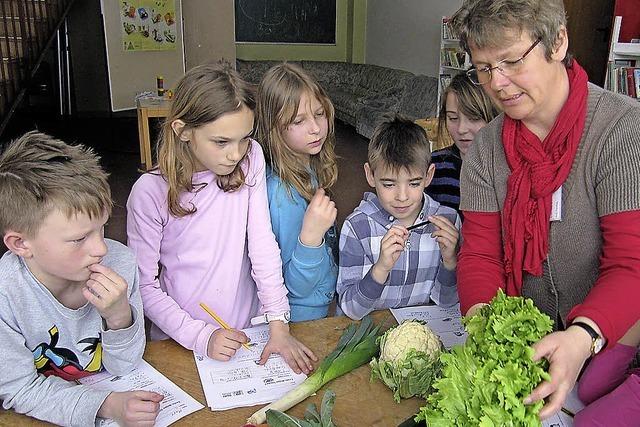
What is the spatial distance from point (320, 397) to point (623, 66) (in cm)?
472

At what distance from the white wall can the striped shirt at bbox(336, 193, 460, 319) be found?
18.5 ft

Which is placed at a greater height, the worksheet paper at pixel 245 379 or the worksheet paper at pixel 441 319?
the worksheet paper at pixel 441 319

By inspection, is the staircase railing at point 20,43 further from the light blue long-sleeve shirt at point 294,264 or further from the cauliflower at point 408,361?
the cauliflower at point 408,361

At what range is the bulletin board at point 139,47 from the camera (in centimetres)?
763

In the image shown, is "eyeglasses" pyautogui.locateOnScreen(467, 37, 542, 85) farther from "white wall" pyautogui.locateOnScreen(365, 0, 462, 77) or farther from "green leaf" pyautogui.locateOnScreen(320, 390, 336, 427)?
"white wall" pyautogui.locateOnScreen(365, 0, 462, 77)

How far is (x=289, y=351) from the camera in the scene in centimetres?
134

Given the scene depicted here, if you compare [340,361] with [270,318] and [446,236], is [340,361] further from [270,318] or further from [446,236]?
[446,236]

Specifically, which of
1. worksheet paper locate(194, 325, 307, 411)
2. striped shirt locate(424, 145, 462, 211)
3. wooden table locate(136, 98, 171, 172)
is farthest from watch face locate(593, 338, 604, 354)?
wooden table locate(136, 98, 171, 172)

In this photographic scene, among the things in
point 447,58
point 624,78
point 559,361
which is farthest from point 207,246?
point 447,58

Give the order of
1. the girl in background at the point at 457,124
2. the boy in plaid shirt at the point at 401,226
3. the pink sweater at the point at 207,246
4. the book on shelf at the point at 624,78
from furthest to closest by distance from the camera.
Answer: the book on shelf at the point at 624,78 → the girl in background at the point at 457,124 → the boy in plaid shirt at the point at 401,226 → the pink sweater at the point at 207,246

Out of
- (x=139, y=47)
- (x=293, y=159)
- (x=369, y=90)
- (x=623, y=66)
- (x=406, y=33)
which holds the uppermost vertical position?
(x=406, y=33)

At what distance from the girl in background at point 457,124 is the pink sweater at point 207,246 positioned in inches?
30.0

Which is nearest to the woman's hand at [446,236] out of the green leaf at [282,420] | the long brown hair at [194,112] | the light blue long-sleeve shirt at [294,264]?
the light blue long-sleeve shirt at [294,264]

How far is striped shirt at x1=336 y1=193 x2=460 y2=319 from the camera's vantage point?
5.70 feet
